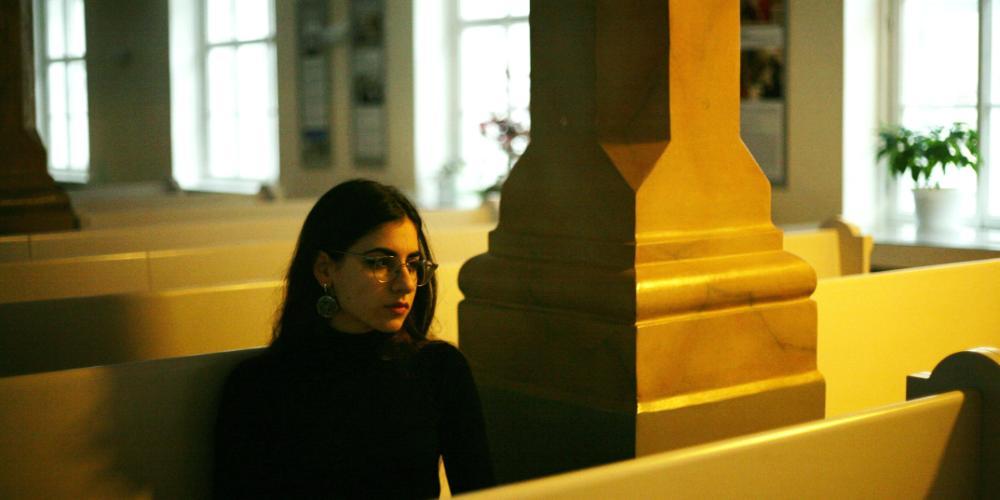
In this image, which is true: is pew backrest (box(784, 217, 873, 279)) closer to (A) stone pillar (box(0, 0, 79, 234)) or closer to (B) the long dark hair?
(B) the long dark hair

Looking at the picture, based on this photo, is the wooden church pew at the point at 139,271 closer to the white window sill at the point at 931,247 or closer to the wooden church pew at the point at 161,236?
the wooden church pew at the point at 161,236

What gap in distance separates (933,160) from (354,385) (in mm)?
3772

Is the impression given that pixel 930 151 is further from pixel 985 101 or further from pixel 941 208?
pixel 985 101

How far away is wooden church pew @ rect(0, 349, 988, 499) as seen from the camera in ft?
4.16

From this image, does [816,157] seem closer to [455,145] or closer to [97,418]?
[455,145]

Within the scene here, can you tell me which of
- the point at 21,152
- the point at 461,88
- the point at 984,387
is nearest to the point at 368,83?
the point at 461,88

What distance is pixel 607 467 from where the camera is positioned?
117cm

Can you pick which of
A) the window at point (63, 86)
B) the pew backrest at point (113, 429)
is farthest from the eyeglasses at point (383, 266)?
the window at point (63, 86)

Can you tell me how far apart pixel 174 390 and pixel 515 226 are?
25.6 inches

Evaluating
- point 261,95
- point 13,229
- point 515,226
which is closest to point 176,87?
point 261,95

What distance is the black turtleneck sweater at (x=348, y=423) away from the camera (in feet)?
5.41

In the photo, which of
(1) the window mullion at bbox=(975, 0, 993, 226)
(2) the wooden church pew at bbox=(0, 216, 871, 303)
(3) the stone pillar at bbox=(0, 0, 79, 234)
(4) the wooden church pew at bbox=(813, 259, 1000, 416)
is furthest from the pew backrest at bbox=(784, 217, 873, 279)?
(3) the stone pillar at bbox=(0, 0, 79, 234)

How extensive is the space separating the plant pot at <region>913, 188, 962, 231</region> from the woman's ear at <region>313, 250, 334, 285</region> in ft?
12.4

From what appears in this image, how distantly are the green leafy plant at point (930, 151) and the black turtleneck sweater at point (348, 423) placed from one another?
11.9 feet
